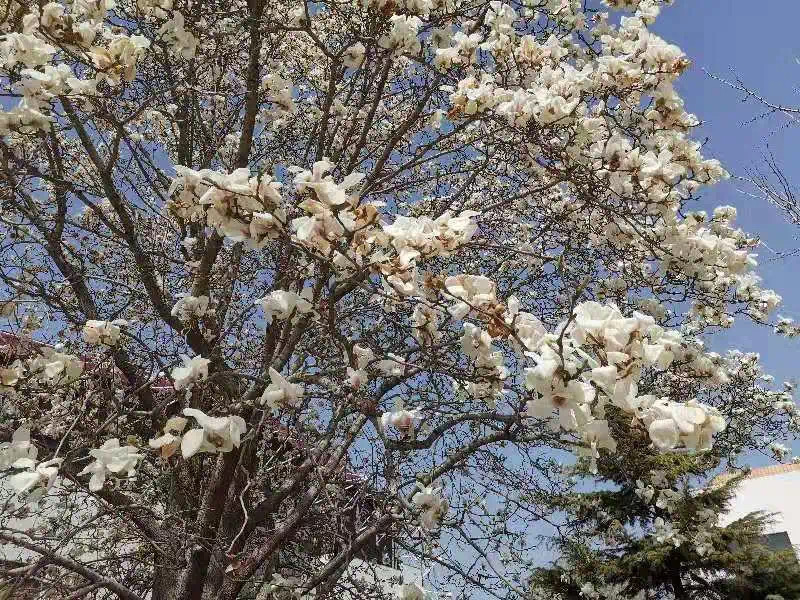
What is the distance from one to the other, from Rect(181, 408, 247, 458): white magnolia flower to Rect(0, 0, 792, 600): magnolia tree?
0.01 meters

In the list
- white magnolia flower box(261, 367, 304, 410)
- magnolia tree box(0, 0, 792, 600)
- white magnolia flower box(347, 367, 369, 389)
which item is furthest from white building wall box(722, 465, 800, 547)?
white magnolia flower box(261, 367, 304, 410)

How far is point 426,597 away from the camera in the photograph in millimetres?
2820

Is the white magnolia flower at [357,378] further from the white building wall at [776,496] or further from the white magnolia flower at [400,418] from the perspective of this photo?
the white building wall at [776,496]

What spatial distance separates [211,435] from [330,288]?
0.58 metres

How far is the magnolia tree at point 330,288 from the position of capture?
1.74 metres

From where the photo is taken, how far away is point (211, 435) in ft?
→ 6.02

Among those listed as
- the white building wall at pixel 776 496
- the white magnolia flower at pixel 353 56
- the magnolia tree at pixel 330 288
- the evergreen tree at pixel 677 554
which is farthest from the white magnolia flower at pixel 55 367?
the white building wall at pixel 776 496

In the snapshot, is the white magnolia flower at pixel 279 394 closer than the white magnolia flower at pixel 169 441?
No

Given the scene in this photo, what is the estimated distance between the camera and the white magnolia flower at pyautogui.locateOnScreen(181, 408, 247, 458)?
1.79 meters

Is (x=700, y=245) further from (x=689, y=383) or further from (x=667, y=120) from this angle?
(x=689, y=383)

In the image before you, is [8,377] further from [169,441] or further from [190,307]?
[169,441]

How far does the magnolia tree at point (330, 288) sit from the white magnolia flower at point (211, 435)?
0.01 metres

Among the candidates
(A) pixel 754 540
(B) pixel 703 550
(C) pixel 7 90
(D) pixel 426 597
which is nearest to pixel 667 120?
(D) pixel 426 597

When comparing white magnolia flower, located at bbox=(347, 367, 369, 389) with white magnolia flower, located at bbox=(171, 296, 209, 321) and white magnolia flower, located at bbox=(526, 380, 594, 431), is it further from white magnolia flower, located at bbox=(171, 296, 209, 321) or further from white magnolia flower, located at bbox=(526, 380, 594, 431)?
white magnolia flower, located at bbox=(171, 296, 209, 321)
